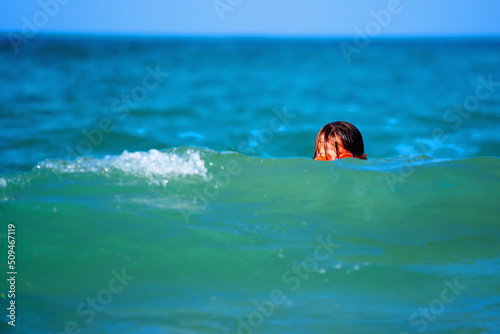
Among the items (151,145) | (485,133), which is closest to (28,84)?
(151,145)

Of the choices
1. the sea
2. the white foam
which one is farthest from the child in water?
the white foam

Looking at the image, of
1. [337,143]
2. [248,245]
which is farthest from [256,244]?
[337,143]

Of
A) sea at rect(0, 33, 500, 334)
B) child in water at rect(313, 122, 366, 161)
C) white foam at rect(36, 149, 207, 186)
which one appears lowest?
sea at rect(0, 33, 500, 334)

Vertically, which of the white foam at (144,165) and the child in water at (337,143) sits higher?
the child in water at (337,143)

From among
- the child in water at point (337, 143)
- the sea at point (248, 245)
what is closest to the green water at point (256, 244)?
the sea at point (248, 245)

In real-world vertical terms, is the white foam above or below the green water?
above

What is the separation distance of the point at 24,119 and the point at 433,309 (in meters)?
8.64

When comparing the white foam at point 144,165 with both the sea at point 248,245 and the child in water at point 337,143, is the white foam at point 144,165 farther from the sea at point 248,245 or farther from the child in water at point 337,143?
the child in water at point 337,143

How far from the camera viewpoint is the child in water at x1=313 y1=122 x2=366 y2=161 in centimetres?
462

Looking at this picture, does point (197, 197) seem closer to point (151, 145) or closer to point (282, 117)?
point (151, 145)

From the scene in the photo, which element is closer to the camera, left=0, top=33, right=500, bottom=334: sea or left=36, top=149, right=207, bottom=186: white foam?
left=0, top=33, right=500, bottom=334: sea

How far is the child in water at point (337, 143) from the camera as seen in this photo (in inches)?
182

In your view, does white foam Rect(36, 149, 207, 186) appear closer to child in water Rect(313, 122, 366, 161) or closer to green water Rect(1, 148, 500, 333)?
green water Rect(1, 148, 500, 333)

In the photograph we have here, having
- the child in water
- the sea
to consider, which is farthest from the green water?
the child in water
